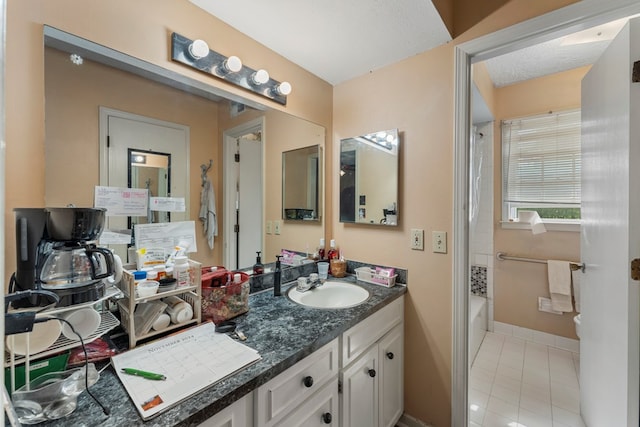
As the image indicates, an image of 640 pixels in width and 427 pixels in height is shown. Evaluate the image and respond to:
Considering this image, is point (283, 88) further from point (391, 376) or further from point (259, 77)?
point (391, 376)

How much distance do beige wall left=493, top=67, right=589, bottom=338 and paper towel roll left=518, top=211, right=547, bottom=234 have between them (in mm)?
92

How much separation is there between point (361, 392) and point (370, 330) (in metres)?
0.27

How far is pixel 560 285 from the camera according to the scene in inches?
92.0

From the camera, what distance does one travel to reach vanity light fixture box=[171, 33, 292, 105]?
114cm

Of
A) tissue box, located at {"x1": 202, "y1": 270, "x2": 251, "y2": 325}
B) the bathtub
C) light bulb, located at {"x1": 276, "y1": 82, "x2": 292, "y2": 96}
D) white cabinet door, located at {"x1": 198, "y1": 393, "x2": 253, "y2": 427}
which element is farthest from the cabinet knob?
the bathtub

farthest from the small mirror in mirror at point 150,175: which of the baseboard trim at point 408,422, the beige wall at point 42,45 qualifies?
the baseboard trim at point 408,422

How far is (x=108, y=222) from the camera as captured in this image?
3.29 feet

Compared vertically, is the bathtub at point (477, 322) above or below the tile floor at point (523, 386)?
above

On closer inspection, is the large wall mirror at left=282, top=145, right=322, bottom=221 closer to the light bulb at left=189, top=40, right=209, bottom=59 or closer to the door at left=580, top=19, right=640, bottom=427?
the light bulb at left=189, top=40, right=209, bottom=59

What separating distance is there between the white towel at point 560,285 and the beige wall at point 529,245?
87 mm

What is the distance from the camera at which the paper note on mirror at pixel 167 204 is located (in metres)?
1.12

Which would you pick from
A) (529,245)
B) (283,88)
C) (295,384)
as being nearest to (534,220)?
(529,245)

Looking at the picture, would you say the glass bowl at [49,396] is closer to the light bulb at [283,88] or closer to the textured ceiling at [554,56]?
the light bulb at [283,88]

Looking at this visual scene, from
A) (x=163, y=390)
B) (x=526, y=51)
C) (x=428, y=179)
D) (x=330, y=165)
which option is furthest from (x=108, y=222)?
(x=526, y=51)
